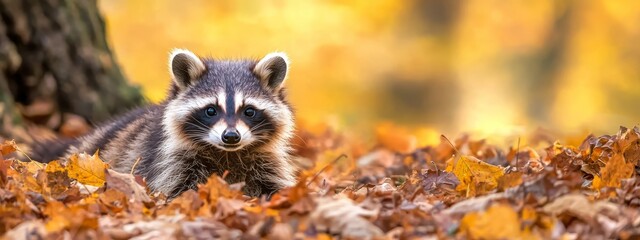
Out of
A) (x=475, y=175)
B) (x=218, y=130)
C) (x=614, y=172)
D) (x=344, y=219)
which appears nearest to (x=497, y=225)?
(x=344, y=219)

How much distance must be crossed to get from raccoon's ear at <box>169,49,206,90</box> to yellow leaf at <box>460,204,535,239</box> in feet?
11.0

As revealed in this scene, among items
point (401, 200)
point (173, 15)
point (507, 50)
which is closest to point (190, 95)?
point (401, 200)

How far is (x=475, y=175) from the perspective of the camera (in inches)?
223

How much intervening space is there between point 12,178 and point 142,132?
7.41ft

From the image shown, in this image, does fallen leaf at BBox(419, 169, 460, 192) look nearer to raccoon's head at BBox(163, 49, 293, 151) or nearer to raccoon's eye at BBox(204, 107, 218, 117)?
raccoon's head at BBox(163, 49, 293, 151)

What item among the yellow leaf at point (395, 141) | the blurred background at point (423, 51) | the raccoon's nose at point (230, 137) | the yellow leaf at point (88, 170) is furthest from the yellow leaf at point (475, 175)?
the blurred background at point (423, 51)

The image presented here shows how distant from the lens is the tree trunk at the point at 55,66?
30.3ft

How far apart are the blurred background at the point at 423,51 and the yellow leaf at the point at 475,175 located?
16.4 m

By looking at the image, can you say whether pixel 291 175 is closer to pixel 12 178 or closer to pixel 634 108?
pixel 12 178

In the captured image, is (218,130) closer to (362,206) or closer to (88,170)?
(88,170)

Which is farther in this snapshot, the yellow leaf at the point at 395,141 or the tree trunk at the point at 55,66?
the yellow leaf at the point at 395,141

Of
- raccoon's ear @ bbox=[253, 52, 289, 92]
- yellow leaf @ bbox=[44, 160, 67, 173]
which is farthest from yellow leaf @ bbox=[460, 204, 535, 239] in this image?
raccoon's ear @ bbox=[253, 52, 289, 92]

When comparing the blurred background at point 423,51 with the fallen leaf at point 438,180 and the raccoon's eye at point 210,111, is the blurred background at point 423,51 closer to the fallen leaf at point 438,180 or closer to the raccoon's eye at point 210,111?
the raccoon's eye at point 210,111

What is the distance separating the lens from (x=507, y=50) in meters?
26.5
